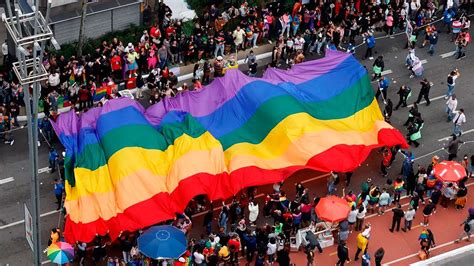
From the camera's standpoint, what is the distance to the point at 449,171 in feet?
124

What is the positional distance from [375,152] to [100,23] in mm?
13409

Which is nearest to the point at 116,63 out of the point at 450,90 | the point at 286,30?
the point at 286,30

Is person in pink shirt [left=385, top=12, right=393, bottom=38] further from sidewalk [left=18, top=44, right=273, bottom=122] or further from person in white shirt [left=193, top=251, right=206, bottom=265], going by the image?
person in white shirt [left=193, top=251, right=206, bottom=265]

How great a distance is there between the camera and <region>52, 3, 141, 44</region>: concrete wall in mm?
44250

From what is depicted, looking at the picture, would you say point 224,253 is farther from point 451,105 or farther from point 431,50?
point 431,50

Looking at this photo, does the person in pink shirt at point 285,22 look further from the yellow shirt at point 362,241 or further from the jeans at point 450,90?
the yellow shirt at point 362,241

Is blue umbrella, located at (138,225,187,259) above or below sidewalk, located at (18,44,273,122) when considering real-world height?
below

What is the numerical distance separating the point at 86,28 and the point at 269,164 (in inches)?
470

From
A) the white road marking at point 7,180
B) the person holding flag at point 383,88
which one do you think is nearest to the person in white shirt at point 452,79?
the person holding flag at point 383,88

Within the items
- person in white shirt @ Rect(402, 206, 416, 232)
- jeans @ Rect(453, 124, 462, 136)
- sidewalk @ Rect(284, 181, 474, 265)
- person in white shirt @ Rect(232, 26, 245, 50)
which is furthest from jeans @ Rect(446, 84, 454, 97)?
person in white shirt @ Rect(232, 26, 245, 50)

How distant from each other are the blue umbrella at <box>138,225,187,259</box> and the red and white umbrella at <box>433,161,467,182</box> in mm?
10070

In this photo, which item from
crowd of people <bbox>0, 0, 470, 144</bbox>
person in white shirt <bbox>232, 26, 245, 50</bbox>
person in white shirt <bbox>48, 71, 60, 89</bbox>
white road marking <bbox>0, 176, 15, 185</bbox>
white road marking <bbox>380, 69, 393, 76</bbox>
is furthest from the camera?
white road marking <bbox>380, 69, 393, 76</bbox>

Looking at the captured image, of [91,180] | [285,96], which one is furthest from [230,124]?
[91,180]

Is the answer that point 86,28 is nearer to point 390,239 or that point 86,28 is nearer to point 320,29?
point 320,29
